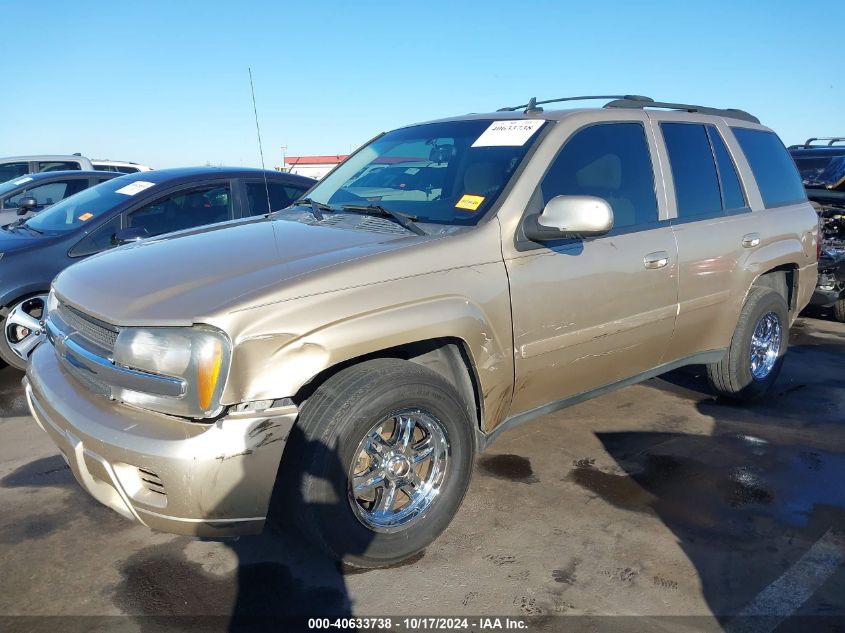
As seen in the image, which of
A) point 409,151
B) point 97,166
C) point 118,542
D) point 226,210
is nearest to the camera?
point 118,542

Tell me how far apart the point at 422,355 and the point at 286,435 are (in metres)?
0.82

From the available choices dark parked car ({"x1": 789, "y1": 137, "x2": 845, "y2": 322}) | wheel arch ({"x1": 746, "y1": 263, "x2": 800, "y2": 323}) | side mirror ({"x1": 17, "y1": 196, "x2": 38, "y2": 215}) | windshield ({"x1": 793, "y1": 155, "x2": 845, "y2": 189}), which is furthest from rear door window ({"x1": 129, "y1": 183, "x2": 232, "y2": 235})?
windshield ({"x1": 793, "y1": 155, "x2": 845, "y2": 189})

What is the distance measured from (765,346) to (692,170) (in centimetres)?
160

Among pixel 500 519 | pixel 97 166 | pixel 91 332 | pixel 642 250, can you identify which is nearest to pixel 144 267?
pixel 91 332

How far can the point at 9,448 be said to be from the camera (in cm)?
403

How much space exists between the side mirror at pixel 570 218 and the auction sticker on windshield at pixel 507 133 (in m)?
0.52

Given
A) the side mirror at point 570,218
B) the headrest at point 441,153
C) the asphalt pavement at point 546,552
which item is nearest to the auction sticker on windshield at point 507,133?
the headrest at point 441,153

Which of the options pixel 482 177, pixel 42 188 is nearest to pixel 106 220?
pixel 42 188

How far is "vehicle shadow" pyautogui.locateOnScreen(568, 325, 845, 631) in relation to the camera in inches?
102

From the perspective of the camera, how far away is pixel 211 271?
2609 mm

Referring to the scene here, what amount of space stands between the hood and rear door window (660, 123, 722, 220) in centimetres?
184

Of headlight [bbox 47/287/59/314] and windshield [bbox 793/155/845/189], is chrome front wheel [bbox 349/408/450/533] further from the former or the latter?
windshield [bbox 793/155/845/189]

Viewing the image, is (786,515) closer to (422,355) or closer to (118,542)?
(422,355)

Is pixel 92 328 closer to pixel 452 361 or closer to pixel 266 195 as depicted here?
pixel 452 361
